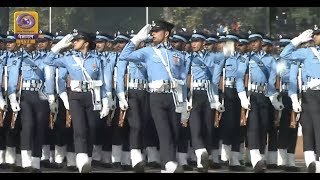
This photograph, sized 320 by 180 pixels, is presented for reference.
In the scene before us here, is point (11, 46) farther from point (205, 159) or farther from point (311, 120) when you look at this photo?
point (311, 120)

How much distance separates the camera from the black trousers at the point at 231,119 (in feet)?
71.0

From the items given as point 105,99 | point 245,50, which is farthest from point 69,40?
point 245,50

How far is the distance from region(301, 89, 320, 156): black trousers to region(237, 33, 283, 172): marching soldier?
1.12 metres

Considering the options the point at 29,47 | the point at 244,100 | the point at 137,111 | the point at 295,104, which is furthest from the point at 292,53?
the point at 29,47

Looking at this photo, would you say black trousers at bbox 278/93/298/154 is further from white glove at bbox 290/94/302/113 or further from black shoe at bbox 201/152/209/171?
black shoe at bbox 201/152/209/171

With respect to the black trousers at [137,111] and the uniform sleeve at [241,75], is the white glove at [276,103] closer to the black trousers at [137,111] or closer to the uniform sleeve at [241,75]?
the uniform sleeve at [241,75]

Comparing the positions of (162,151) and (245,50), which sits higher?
(245,50)

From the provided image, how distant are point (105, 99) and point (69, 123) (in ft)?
2.74

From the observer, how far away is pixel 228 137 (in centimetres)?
2188

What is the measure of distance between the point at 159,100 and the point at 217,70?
2.59 meters

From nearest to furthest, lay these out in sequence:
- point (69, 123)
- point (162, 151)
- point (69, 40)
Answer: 1. point (162, 151)
2. point (69, 40)
3. point (69, 123)

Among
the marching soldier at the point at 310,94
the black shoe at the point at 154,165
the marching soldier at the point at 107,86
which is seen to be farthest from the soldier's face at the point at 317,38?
the black shoe at the point at 154,165

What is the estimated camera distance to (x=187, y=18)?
27.3m

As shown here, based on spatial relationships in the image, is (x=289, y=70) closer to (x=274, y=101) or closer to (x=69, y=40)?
(x=274, y=101)
